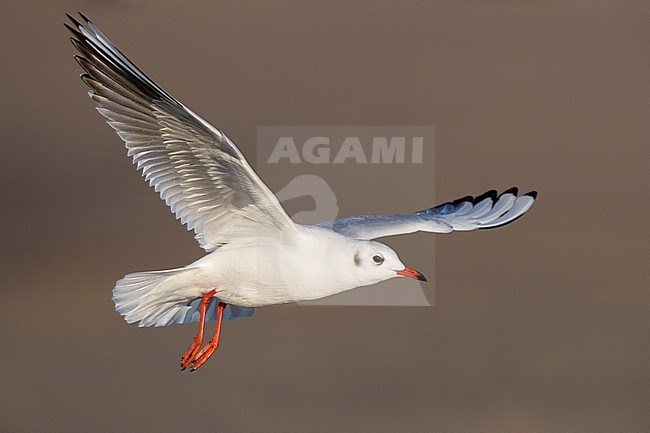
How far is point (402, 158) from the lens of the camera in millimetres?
8938

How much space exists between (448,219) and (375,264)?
3.42ft

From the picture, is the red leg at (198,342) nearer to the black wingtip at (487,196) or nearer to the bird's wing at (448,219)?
the bird's wing at (448,219)

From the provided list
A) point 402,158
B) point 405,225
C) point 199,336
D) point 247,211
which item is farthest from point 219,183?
point 402,158

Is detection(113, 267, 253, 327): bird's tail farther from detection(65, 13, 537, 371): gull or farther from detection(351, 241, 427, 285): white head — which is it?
detection(351, 241, 427, 285): white head

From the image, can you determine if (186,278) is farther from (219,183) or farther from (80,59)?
(80,59)

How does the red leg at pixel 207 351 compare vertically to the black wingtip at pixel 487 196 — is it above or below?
below

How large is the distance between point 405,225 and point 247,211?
897 millimetres

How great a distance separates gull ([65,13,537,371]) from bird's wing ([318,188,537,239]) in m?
0.27

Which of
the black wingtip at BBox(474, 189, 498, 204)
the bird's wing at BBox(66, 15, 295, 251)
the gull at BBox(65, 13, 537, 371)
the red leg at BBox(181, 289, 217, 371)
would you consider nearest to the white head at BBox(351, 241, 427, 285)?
the gull at BBox(65, 13, 537, 371)

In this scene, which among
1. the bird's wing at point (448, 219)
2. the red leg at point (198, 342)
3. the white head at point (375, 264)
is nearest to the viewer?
the white head at point (375, 264)

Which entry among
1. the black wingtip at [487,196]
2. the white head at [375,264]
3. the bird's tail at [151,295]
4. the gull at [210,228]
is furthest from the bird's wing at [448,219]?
the bird's tail at [151,295]

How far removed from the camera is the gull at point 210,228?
437cm

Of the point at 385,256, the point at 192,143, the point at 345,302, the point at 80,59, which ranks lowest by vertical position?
the point at 345,302

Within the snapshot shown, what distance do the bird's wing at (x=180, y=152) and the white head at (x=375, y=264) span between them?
32 centimetres
